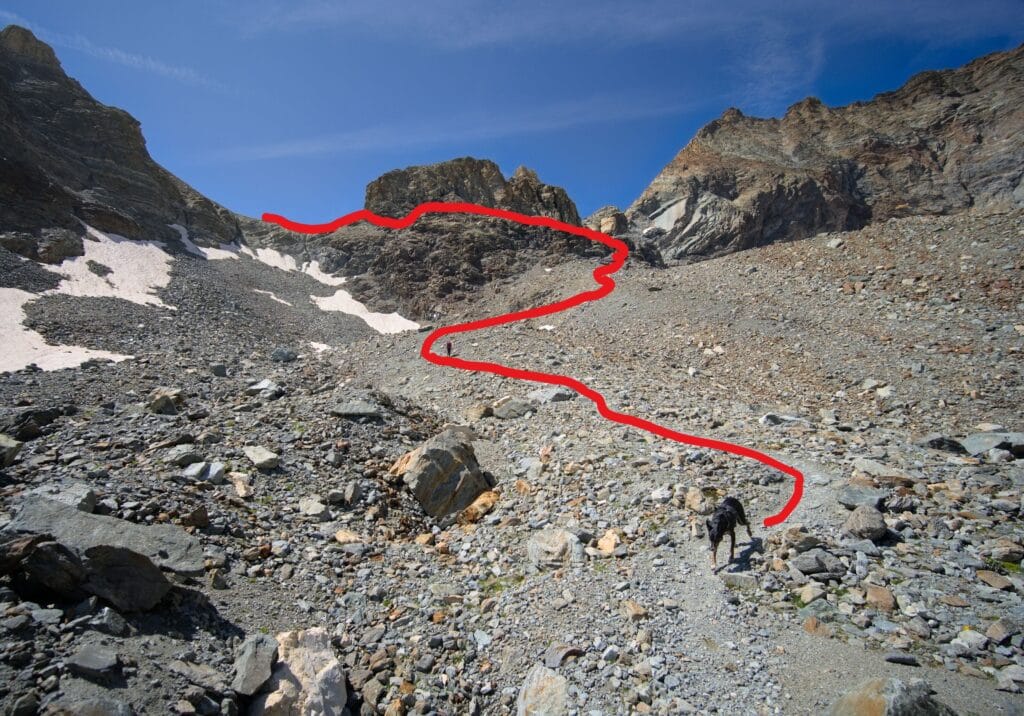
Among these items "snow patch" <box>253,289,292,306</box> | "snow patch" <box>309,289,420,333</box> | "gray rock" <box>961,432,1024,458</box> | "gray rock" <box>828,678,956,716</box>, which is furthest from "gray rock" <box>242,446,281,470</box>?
"snow patch" <box>253,289,292,306</box>

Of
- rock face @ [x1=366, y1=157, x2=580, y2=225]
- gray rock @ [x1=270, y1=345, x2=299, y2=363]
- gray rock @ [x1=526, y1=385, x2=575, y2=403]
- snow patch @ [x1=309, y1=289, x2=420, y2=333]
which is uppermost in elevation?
rock face @ [x1=366, y1=157, x2=580, y2=225]

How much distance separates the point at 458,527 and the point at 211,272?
4391cm

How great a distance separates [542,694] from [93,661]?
4.50 metres

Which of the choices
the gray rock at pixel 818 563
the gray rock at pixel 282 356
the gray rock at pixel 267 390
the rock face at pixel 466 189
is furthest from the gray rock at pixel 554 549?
the rock face at pixel 466 189

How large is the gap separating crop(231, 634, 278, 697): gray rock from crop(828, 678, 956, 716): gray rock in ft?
19.2

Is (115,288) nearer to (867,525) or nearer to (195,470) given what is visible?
(195,470)

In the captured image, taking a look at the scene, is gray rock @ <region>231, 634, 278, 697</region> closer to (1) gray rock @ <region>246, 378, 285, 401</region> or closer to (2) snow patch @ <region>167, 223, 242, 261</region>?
(1) gray rock @ <region>246, 378, 285, 401</region>

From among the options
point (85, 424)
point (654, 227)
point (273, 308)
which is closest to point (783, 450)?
point (85, 424)

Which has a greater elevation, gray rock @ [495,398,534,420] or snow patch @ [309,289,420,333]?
snow patch @ [309,289,420,333]

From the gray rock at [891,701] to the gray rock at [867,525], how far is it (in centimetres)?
280

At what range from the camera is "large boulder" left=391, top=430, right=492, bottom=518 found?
33.5 ft

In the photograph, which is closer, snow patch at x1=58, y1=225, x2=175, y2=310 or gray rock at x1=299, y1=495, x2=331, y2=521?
gray rock at x1=299, y1=495, x2=331, y2=521

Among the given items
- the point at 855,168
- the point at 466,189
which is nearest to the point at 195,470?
the point at 466,189

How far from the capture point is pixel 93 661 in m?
4.51
